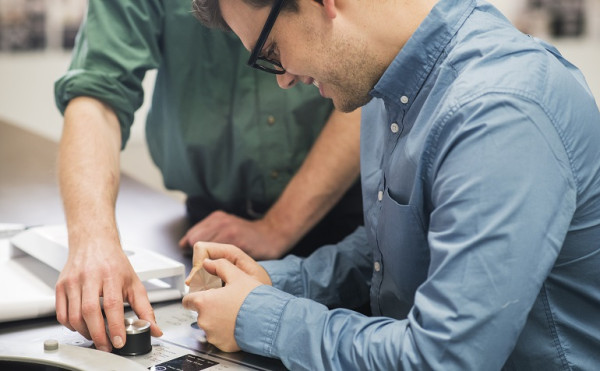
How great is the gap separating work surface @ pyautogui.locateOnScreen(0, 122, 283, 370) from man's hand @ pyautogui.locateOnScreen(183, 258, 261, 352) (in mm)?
23

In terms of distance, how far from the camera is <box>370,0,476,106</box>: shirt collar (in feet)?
3.67

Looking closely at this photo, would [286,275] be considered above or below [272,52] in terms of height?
below

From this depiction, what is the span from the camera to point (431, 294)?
0.94 m

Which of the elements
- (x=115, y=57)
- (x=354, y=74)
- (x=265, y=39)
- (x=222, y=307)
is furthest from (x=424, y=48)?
(x=115, y=57)

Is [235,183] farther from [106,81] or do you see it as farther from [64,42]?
[64,42]

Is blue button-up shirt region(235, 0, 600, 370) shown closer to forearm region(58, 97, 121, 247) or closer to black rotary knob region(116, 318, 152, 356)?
black rotary knob region(116, 318, 152, 356)

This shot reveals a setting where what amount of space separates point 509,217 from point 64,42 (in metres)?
4.23

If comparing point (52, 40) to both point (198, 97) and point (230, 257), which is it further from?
point (230, 257)

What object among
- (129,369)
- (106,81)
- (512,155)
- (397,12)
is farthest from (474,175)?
(106,81)

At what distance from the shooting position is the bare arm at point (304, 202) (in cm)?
175

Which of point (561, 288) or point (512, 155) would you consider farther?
point (561, 288)

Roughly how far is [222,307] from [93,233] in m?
0.33

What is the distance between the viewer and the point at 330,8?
111 centimetres

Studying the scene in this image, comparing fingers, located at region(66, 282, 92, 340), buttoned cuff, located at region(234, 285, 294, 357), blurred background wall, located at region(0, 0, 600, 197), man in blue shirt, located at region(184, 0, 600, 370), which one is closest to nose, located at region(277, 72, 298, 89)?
man in blue shirt, located at region(184, 0, 600, 370)
